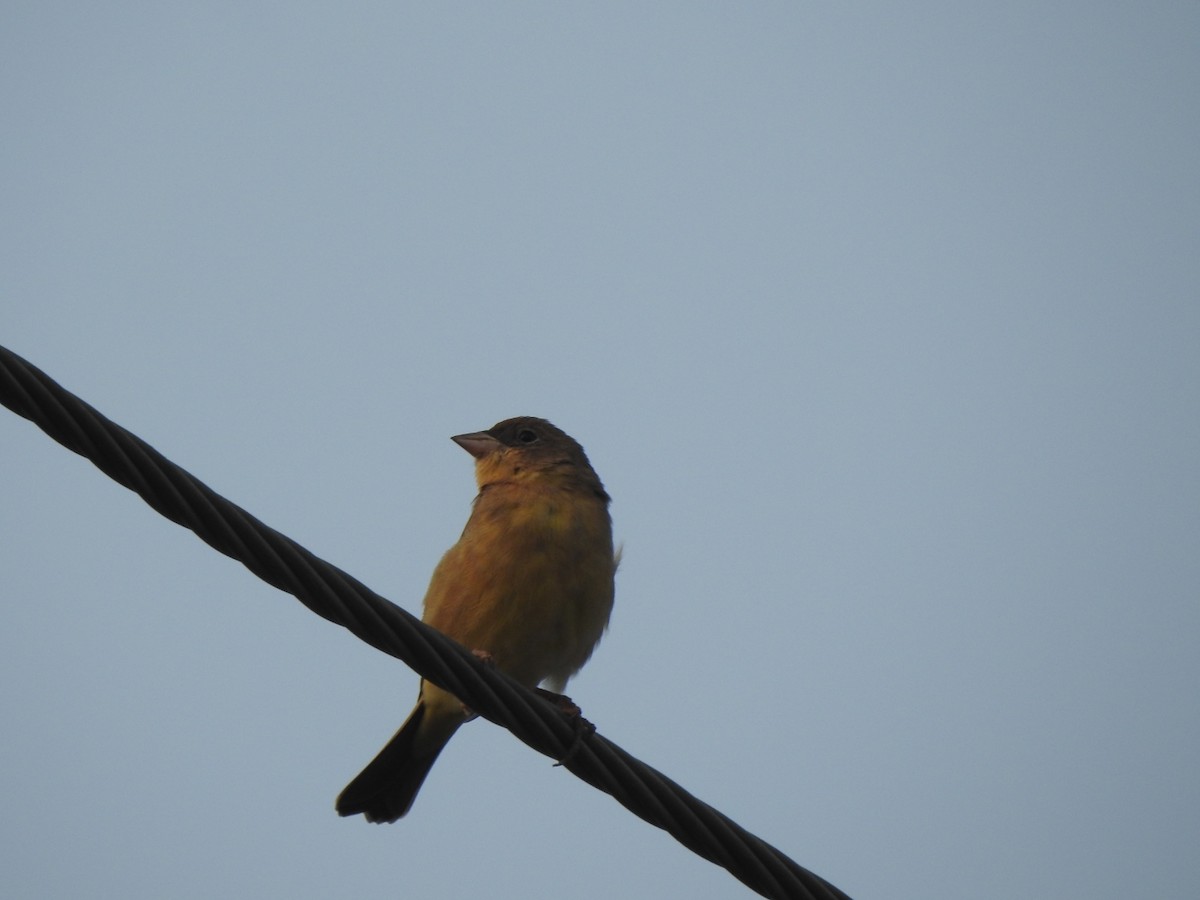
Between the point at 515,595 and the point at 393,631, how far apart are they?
2.28 m

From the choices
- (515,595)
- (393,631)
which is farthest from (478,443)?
(393,631)

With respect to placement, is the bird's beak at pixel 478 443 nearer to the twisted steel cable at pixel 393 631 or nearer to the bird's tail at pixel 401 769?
the bird's tail at pixel 401 769

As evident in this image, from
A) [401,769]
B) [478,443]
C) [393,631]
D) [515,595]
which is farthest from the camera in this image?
[478,443]

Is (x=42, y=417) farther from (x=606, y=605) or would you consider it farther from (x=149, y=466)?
(x=606, y=605)

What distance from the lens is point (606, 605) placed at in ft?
17.9

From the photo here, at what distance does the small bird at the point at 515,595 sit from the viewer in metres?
5.15

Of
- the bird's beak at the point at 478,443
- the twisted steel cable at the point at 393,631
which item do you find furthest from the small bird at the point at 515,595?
the twisted steel cable at the point at 393,631

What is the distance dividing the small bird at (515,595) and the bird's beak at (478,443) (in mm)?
369

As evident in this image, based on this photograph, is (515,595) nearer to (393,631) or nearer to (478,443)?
(478,443)

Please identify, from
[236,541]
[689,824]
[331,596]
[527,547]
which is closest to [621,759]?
[689,824]

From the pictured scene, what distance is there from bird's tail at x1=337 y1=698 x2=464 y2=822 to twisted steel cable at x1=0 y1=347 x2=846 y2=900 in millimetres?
2692

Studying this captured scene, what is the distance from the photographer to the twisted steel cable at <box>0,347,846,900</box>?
242 cm

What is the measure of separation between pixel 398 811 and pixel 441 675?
3.02 meters

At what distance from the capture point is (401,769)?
5754 mm
